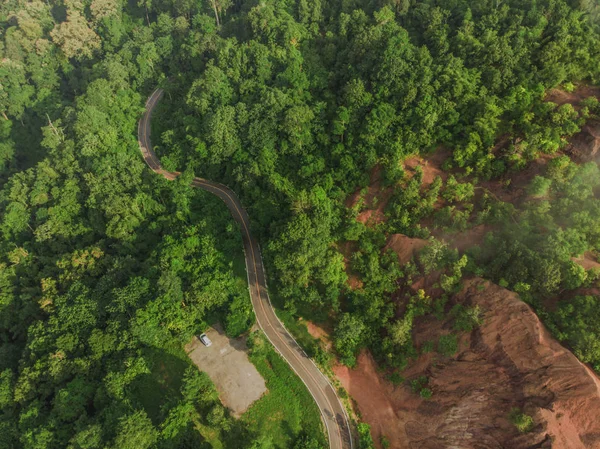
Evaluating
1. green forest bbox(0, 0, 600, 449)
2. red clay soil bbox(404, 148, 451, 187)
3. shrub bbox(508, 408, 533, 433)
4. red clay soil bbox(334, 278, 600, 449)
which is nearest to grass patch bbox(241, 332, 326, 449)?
green forest bbox(0, 0, 600, 449)

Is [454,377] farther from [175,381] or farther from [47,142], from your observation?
[47,142]

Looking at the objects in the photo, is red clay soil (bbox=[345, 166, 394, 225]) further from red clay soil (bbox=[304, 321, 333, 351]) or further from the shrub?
the shrub

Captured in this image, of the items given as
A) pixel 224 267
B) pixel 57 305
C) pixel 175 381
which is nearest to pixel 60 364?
pixel 57 305

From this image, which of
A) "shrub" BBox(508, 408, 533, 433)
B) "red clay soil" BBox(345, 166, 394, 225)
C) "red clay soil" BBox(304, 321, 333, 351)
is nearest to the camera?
"shrub" BBox(508, 408, 533, 433)

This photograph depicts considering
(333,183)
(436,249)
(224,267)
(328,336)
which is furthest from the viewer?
(333,183)

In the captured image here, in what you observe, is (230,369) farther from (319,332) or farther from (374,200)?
(374,200)

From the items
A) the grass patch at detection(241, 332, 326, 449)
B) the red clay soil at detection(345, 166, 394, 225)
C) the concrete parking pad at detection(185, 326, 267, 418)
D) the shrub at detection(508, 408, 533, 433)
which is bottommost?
the shrub at detection(508, 408, 533, 433)

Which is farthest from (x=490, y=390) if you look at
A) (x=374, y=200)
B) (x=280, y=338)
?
(x=374, y=200)
